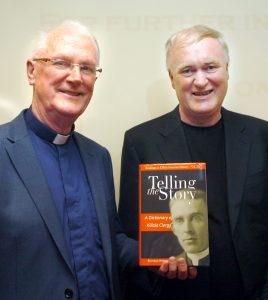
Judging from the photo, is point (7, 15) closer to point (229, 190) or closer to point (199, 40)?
point (199, 40)

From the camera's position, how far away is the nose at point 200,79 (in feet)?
4.82

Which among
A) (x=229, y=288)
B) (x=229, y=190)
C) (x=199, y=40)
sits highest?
(x=199, y=40)

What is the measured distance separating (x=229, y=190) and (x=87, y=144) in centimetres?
56

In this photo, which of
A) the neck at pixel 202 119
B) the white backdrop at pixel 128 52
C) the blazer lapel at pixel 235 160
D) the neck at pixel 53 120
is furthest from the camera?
the white backdrop at pixel 128 52

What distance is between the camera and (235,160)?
1.49m

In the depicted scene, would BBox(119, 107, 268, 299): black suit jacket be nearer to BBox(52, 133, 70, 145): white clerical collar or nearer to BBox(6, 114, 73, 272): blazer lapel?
BBox(52, 133, 70, 145): white clerical collar

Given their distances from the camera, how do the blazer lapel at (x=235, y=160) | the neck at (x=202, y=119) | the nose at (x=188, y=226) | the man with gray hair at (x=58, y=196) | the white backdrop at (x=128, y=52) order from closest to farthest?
the man with gray hair at (x=58, y=196)
the nose at (x=188, y=226)
the blazer lapel at (x=235, y=160)
the neck at (x=202, y=119)
the white backdrop at (x=128, y=52)

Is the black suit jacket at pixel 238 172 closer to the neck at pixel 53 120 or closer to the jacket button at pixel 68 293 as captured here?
the neck at pixel 53 120

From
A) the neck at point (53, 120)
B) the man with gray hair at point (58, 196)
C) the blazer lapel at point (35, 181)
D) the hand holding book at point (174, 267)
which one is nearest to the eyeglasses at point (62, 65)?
the man with gray hair at point (58, 196)

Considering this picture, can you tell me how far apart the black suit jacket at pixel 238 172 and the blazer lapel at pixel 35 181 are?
47 cm

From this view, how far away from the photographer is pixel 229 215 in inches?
56.1

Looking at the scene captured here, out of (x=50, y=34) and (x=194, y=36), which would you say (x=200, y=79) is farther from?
(x=50, y=34)

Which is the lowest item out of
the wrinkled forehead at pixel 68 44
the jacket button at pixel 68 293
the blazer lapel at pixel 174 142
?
the jacket button at pixel 68 293

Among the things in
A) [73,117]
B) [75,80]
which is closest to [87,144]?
[73,117]
